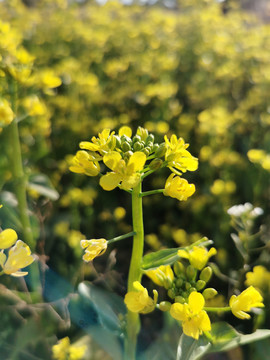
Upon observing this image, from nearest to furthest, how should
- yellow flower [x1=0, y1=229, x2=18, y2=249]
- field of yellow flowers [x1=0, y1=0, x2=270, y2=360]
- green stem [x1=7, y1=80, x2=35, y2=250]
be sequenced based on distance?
1. yellow flower [x1=0, y1=229, x2=18, y2=249]
2. field of yellow flowers [x1=0, y1=0, x2=270, y2=360]
3. green stem [x1=7, y1=80, x2=35, y2=250]

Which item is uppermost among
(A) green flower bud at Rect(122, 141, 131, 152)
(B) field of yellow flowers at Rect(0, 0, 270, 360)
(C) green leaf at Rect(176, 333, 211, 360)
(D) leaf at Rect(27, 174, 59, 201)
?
(A) green flower bud at Rect(122, 141, 131, 152)

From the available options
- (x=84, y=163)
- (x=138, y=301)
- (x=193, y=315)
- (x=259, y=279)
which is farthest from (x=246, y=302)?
(x=259, y=279)

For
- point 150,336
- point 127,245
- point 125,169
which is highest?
point 125,169

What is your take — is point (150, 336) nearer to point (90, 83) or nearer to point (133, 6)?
point (90, 83)

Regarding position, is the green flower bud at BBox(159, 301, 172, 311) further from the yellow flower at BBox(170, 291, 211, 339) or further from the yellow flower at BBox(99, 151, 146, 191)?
the yellow flower at BBox(99, 151, 146, 191)

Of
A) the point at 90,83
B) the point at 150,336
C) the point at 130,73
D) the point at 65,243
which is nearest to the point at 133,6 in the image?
the point at 130,73

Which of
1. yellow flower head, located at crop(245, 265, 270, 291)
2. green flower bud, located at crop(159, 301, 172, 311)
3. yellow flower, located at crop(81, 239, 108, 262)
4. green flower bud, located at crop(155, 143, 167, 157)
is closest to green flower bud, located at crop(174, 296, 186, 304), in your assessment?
green flower bud, located at crop(159, 301, 172, 311)
